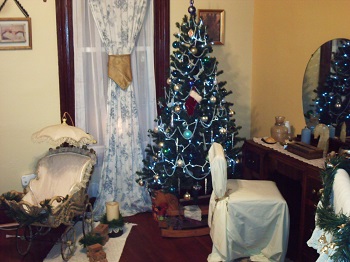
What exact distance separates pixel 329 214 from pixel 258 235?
5.45 feet

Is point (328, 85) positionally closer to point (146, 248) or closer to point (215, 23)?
point (215, 23)

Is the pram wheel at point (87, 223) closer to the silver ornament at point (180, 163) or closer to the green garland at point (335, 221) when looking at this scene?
the silver ornament at point (180, 163)

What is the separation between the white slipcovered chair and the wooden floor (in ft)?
1.15

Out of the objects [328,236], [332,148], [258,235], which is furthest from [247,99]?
A: [328,236]

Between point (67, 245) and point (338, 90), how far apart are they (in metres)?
2.63

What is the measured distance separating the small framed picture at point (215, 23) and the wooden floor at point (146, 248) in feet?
7.05

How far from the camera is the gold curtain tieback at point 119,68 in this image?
434cm

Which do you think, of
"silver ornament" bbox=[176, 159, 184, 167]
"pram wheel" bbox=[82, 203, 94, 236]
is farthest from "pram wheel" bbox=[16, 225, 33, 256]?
"silver ornament" bbox=[176, 159, 184, 167]

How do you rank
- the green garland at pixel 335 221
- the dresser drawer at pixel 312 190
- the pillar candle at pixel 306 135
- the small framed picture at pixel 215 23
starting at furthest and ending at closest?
the small framed picture at pixel 215 23, the pillar candle at pixel 306 135, the dresser drawer at pixel 312 190, the green garland at pixel 335 221

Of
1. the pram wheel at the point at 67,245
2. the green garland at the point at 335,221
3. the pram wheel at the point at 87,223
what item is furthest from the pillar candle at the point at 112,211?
the green garland at the point at 335,221

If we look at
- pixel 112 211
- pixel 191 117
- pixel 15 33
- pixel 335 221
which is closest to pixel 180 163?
pixel 191 117

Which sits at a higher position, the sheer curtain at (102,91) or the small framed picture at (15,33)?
the small framed picture at (15,33)

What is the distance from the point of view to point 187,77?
399 cm

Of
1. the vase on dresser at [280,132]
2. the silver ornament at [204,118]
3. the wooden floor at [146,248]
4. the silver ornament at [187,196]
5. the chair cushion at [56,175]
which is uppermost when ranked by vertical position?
the silver ornament at [204,118]
